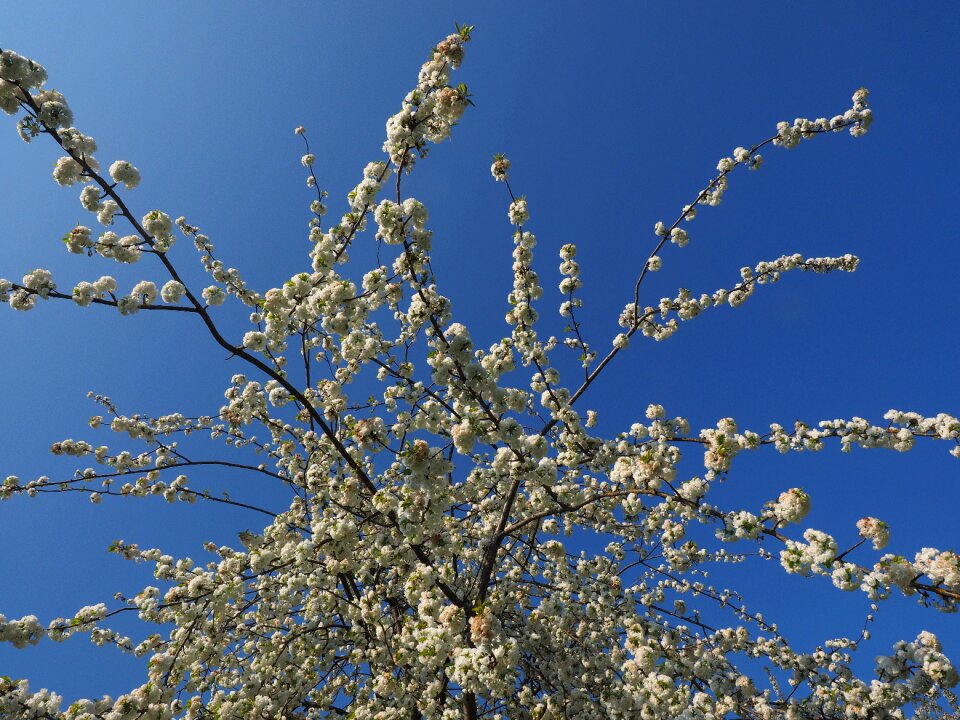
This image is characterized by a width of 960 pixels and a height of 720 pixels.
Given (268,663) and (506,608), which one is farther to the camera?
(506,608)

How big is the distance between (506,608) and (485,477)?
3632 mm

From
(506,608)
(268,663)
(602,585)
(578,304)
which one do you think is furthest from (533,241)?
(268,663)

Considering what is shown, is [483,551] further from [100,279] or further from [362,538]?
[100,279]

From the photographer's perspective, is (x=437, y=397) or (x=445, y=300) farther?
(x=437, y=397)

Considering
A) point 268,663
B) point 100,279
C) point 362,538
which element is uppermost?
point 100,279

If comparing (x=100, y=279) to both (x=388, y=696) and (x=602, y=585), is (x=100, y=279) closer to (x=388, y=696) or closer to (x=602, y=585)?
(x=388, y=696)

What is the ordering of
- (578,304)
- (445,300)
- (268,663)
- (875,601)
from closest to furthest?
(875,601) < (445,300) < (268,663) < (578,304)

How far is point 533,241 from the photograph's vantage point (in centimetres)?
727

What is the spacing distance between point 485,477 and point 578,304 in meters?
3.61

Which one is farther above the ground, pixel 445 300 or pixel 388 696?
pixel 445 300

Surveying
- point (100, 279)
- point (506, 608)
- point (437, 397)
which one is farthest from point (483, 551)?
point (100, 279)

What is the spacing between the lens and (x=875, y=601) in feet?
12.7

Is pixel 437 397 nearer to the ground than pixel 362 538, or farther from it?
farther from it

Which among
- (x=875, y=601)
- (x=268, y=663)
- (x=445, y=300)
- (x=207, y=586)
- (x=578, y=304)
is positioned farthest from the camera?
(x=578, y=304)
